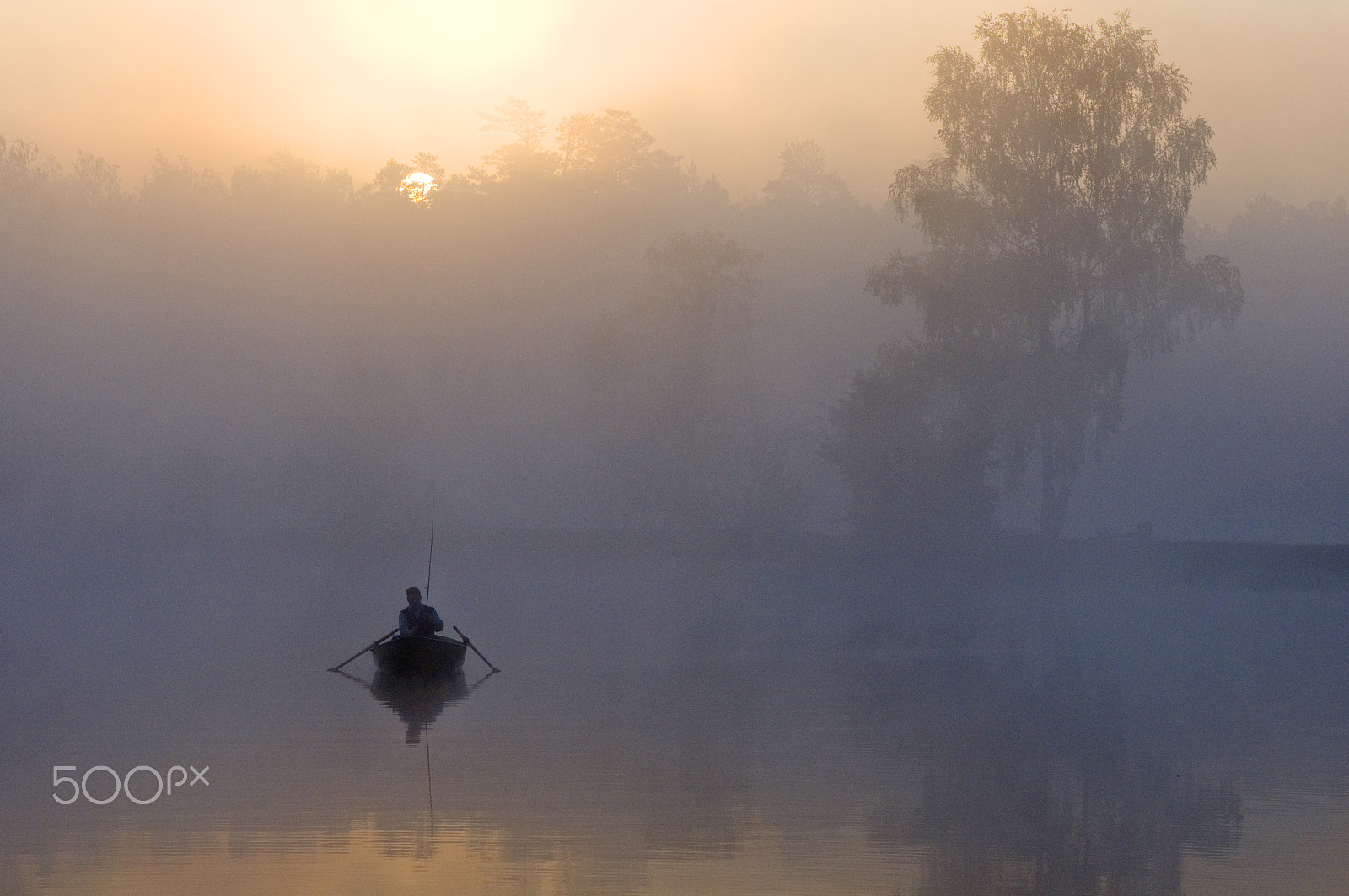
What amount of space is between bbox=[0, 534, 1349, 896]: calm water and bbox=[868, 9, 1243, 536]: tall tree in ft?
42.9

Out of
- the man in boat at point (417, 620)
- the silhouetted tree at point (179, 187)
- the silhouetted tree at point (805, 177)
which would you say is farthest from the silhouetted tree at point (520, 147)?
the man in boat at point (417, 620)

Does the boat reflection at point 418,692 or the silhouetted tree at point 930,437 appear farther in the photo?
the silhouetted tree at point 930,437

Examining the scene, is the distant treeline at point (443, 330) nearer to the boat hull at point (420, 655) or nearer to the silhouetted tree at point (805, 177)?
the silhouetted tree at point (805, 177)

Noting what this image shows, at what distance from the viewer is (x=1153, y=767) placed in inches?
481

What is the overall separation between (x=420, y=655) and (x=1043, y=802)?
10.0 metres

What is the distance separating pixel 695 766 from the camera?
12289 mm

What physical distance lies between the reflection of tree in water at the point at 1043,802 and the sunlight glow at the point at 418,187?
169 ft

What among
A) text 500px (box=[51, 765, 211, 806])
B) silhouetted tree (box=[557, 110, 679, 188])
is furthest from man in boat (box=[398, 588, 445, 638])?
silhouetted tree (box=[557, 110, 679, 188])

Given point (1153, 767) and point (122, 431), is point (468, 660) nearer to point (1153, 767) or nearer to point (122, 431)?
point (1153, 767)

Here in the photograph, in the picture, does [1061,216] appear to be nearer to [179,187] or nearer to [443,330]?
[443,330]

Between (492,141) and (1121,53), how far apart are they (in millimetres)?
37966

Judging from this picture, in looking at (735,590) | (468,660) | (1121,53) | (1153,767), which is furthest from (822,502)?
(1153,767)

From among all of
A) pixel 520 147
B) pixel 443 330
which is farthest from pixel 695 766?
pixel 520 147

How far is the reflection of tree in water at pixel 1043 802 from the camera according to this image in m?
8.63
